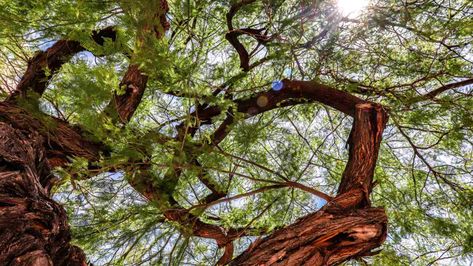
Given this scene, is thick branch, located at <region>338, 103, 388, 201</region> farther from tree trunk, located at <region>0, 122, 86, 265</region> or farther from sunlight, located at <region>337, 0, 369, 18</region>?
tree trunk, located at <region>0, 122, 86, 265</region>

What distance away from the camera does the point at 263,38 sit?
2523 millimetres

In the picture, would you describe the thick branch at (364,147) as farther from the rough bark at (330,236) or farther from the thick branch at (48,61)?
the thick branch at (48,61)

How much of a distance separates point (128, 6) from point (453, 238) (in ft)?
7.15

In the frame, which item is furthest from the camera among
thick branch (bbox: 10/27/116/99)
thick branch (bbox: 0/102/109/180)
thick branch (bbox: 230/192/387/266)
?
thick branch (bbox: 10/27/116/99)

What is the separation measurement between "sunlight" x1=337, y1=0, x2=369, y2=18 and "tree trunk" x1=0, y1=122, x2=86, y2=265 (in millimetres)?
1799

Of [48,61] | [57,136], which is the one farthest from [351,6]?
[48,61]

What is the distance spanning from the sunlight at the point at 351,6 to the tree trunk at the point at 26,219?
1799mm

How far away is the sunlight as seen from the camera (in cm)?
228

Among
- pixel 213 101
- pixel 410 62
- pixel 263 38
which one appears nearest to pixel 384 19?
pixel 410 62

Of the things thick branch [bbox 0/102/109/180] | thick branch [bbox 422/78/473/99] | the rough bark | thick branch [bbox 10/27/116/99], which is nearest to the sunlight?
thick branch [bbox 422/78/473/99]

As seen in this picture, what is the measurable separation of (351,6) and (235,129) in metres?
1.04

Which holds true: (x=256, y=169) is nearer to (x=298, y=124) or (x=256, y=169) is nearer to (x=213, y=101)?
(x=298, y=124)

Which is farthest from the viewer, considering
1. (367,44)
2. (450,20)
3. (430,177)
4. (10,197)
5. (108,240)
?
(430,177)

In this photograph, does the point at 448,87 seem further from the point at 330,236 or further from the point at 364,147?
the point at 330,236
